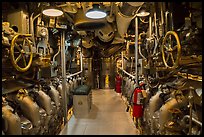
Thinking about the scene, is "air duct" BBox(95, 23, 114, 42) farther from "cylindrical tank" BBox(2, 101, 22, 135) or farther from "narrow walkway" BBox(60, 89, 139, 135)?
"cylindrical tank" BBox(2, 101, 22, 135)

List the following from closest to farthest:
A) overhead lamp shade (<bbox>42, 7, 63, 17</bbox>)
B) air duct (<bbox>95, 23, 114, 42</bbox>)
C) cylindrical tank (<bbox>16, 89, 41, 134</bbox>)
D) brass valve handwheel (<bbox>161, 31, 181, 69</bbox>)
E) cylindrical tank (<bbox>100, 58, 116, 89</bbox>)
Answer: brass valve handwheel (<bbox>161, 31, 181, 69</bbox>)
cylindrical tank (<bbox>16, 89, 41, 134</bbox>)
overhead lamp shade (<bbox>42, 7, 63, 17</bbox>)
air duct (<bbox>95, 23, 114, 42</bbox>)
cylindrical tank (<bbox>100, 58, 116, 89</bbox>)

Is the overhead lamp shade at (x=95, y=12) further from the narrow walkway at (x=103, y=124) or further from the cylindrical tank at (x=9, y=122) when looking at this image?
the narrow walkway at (x=103, y=124)

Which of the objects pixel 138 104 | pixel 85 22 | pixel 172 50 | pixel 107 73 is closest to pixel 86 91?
pixel 85 22

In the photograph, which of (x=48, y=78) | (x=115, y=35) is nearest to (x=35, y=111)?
(x=48, y=78)

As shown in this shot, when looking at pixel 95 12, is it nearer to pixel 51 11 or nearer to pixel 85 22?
pixel 51 11

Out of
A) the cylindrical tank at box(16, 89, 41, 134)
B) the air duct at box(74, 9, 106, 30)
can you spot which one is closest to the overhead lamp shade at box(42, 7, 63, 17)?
the air duct at box(74, 9, 106, 30)

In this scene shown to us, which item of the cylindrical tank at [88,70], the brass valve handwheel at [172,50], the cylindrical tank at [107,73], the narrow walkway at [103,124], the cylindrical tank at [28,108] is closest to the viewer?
the brass valve handwheel at [172,50]

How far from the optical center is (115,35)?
6.48 metres

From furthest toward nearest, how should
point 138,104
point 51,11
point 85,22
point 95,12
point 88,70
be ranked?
point 88,70 < point 85,22 < point 138,104 < point 51,11 < point 95,12

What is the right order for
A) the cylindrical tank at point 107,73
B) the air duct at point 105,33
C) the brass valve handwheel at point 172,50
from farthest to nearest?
the cylindrical tank at point 107,73 < the air duct at point 105,33 < the brass valve handwheel at point 172,50

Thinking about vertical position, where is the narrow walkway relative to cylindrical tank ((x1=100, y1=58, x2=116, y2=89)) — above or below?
below

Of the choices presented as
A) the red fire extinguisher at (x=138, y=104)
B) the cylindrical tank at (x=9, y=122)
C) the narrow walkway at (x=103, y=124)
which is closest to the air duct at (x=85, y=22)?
the red fire extinguisher at (x=138, y=104)

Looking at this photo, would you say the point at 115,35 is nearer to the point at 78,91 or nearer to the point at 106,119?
the point at 78,91

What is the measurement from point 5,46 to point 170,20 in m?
1.74
